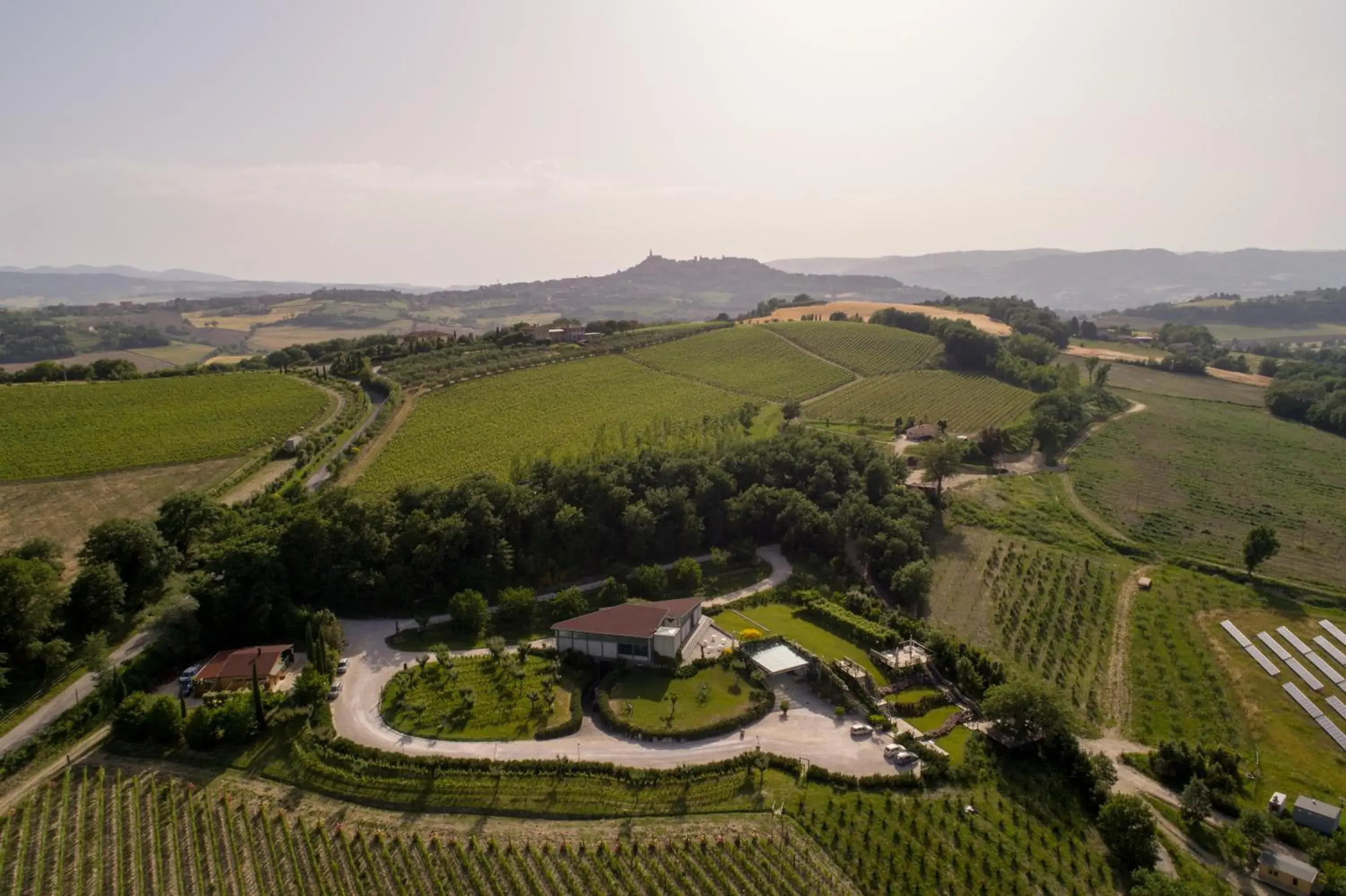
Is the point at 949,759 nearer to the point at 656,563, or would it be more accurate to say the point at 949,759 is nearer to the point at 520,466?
the point at 656,563

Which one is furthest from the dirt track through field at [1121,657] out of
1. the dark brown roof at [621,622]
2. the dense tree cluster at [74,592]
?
the dense tree cluster at [74,592]

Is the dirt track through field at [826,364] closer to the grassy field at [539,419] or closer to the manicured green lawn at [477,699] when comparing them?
the grassy field at [539,419]

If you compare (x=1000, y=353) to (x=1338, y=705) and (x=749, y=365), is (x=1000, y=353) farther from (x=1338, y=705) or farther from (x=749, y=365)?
(x=1338, y=705)

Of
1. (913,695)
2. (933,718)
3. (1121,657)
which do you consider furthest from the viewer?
(1121,657)

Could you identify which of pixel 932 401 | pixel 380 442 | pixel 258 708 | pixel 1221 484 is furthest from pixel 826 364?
pixel 258 708

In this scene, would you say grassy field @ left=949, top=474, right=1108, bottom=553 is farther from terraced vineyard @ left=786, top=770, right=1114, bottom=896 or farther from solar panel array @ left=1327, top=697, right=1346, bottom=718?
terraced vineyard @ left=786, top=770, right=1114, bottom=896

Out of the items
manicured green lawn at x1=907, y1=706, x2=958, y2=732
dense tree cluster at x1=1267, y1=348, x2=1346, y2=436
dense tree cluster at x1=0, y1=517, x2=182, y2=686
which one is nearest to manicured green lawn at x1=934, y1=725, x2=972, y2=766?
manicured green lawn at x1=907, y1=706, x2=958, y2=732
